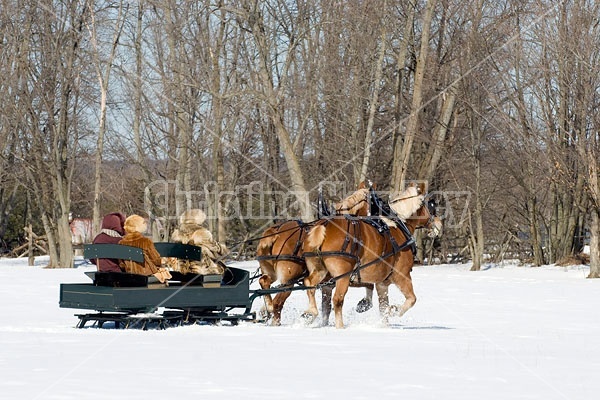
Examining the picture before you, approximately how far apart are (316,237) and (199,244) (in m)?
1.74

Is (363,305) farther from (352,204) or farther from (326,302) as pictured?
(352,204)

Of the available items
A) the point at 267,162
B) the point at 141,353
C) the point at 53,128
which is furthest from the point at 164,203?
the point at 141,353

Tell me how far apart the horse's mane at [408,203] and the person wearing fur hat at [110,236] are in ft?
13.1

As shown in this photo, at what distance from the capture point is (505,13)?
33.9 meters

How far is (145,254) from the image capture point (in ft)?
42.0

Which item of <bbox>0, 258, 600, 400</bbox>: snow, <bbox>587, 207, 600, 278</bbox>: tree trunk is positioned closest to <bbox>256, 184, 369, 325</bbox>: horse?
<bbox>0, 258, 600, 400</bbox>: snow

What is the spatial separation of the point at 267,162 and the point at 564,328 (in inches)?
1115

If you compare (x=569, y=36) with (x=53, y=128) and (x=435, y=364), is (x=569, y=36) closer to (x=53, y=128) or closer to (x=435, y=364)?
(x=53, y=128)

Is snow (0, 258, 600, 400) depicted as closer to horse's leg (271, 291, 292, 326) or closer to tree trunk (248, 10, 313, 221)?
horse's leg (271, 291, 292, 326)

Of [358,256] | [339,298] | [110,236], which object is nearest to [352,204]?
[358,256]

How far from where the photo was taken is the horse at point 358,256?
523 inches

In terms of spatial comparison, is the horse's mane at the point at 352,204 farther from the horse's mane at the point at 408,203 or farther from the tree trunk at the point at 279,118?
the tree trunk at the point at 279,118

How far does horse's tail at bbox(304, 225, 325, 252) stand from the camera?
1334 centimetres

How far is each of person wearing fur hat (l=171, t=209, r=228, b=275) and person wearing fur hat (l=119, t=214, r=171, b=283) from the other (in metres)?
0.78
